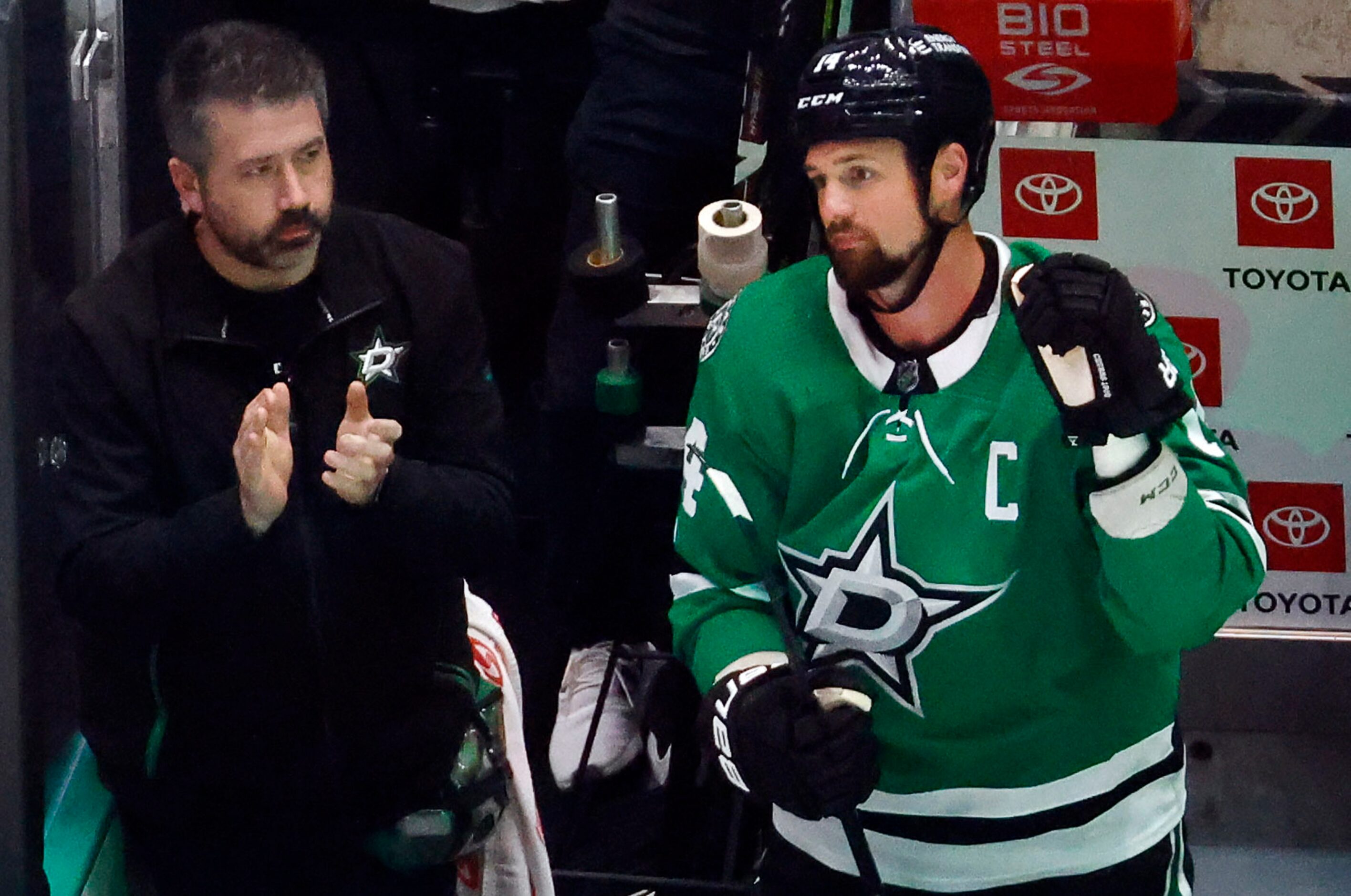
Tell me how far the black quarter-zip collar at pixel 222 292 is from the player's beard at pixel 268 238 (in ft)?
0.08

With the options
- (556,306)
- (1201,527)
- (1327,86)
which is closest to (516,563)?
(556,306)

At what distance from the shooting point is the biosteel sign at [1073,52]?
1.97 metres

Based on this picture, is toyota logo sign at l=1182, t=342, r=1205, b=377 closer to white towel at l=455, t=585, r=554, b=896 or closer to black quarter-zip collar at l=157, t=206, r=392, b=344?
white towel at l=455, t=585, r=554, b=896

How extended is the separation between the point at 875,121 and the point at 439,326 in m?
0.41

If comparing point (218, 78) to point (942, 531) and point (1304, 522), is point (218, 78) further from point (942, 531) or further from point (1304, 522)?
point (1304, 522)

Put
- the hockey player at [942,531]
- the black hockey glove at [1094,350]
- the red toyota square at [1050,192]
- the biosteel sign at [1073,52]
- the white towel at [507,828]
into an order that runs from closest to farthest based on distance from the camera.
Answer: the black hockey glove at [1094,350], the hockey player at [942,531], the white towel at [507,828], the biosteel sign at [1073,52], the red toyota square at [1050,192]

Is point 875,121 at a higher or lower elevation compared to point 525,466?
higher

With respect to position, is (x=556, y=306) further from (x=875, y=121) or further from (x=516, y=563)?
(x=875, y=121)

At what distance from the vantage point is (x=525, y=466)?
69.8 inches

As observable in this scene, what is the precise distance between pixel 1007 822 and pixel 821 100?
0.71 metres

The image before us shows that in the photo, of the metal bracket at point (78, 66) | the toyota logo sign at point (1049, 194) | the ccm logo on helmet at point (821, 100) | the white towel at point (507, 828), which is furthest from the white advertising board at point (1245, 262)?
the metal bracket at point (78, 66)

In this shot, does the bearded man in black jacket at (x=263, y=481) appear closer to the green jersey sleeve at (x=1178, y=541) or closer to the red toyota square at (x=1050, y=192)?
the green jersey sleeve at (x=1178, y=541)

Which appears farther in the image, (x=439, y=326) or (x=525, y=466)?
(x=525, y=466)

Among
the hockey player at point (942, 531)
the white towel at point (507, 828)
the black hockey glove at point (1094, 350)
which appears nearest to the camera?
the black hockey glove at point (1094, 350)
